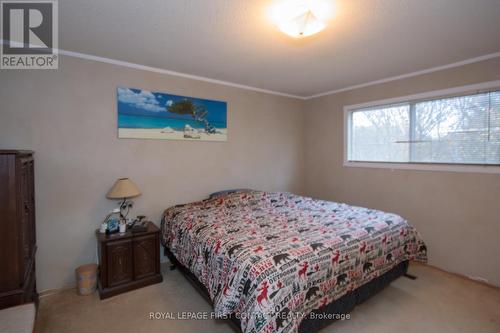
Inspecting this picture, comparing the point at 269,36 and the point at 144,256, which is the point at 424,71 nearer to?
the point at 269,36

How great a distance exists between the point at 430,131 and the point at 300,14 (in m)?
2.41

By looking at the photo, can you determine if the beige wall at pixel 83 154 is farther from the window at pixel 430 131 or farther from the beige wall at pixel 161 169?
the window at pixel 430 131

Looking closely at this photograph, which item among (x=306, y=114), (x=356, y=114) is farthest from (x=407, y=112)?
(x=306, y=114)

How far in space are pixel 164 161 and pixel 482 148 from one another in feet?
11.9

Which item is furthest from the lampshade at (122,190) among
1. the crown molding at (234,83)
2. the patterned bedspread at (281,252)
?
the crown molding at (234,83)

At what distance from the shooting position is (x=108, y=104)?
9.12ft

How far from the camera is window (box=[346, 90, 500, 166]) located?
2.70m

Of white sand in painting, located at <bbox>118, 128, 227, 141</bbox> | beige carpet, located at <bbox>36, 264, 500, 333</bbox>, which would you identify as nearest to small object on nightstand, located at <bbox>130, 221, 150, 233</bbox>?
beige carpet, located at <bbox>36, 264, 500, 333</bbox>

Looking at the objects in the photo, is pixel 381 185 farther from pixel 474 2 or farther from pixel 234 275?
pixel 234 275

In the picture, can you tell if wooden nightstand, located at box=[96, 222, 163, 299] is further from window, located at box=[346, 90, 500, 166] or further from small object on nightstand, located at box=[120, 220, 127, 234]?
window, located at box=[346, 90, 500, 166]

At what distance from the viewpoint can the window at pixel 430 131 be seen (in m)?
2.70

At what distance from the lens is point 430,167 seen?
3074mm

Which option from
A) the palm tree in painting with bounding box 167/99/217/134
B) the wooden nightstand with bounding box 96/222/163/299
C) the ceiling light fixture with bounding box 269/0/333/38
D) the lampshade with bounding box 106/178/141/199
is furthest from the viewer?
the palm tree in painting with bounding box 167/99/217/134

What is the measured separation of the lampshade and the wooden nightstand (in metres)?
0.39
